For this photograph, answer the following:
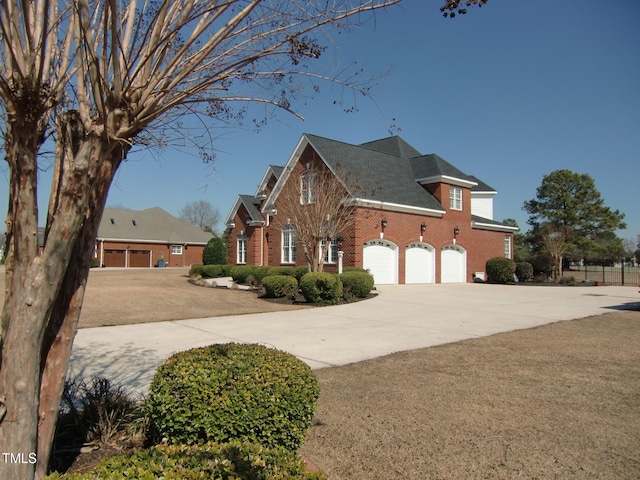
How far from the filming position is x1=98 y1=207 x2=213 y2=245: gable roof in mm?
44859

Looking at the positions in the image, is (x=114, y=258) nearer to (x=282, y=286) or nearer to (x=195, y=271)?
(x=195, y=271)

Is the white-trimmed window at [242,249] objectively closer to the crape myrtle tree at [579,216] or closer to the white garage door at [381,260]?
the white garage door at [381,260]

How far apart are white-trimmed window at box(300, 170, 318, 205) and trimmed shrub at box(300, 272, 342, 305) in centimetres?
567

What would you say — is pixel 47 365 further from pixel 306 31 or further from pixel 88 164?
pixel 306 31

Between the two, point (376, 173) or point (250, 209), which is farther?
point (250, 209)

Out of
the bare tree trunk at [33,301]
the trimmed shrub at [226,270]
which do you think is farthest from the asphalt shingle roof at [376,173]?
the bare tree trunk at [33,301]

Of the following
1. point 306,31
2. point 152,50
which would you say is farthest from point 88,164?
point 306,31

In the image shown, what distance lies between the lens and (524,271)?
29500 millimetres

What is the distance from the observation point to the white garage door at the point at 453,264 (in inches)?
1091

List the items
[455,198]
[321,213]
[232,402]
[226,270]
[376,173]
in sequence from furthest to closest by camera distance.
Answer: [226,270]
[455,198]
[376,173]
[321,213]
[232,402]

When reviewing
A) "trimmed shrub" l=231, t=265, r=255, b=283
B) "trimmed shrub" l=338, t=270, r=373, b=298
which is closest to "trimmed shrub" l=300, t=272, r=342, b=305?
"trimmed shrub" l=338, t=270, r=373, b=298

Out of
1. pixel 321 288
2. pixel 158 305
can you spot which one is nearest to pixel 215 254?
pixel 158 305

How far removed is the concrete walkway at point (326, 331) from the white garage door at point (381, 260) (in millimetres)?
7797

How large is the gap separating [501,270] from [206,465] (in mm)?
27826
